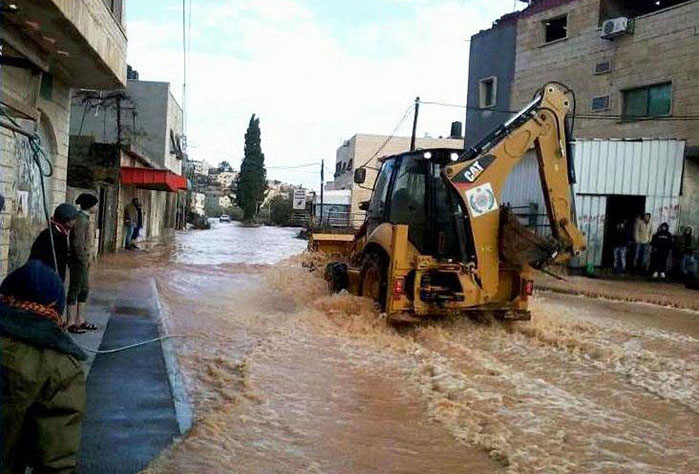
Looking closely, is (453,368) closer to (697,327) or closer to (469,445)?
(469,445)

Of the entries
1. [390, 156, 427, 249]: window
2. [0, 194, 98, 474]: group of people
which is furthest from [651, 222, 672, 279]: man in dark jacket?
[0, 194, 98, 474]: group of people

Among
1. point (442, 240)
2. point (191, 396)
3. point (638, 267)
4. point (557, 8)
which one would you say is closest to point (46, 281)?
point (191, 396)

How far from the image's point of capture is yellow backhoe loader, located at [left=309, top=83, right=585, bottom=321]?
29.5ft

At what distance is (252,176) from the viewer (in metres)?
82.6

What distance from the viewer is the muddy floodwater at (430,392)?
4965 mm

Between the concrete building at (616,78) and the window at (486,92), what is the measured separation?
1.9 inches

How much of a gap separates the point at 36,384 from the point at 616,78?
2358 centimetres

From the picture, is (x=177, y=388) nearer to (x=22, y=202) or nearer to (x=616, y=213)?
(x=22, y=202)

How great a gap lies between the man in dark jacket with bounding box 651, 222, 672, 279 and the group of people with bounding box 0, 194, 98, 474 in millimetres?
18246

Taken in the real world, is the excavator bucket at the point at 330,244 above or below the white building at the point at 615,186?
below

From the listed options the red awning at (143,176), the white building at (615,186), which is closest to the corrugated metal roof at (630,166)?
the white building at (615,186)

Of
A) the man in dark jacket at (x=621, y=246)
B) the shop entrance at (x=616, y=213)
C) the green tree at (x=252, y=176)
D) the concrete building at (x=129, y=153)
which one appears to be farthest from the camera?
the green tree at (x=252, y=176)

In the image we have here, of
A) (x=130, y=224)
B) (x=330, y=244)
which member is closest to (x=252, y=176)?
(x=130, y=224)

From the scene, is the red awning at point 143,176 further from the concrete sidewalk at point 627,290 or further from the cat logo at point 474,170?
the cat logo at point 474,170
